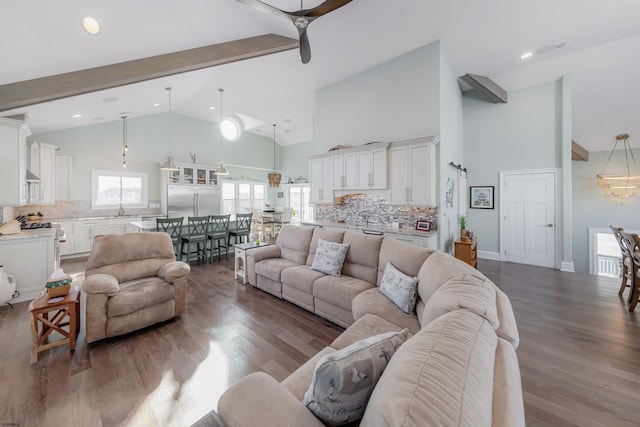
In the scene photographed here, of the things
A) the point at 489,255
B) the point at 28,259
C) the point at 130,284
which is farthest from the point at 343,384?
the point at 489,255

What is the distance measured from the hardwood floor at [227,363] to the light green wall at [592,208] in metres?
4.10

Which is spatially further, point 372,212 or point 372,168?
point 372,212

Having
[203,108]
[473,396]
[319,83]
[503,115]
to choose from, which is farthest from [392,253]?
[203,108]

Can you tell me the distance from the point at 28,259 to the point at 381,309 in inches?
190

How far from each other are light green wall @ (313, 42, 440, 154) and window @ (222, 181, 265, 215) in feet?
15.3

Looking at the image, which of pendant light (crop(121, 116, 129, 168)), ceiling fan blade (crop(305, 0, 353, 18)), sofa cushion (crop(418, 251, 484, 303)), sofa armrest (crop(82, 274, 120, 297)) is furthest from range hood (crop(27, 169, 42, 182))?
sofa cushion (crop(418, 251, 484, 303))

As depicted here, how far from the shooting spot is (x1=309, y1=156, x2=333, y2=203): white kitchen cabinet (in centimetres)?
528

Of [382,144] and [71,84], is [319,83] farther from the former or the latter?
[71,84]

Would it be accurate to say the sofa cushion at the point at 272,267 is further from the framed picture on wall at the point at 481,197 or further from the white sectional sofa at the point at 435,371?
the framed picture on wall at the point at 481,197

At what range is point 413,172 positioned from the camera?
162 inches

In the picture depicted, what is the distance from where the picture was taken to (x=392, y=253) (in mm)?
2635

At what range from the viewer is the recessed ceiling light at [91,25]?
2495mm

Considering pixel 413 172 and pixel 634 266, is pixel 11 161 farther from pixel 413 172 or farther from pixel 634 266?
pixel 634 266

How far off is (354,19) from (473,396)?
13.9 feet
